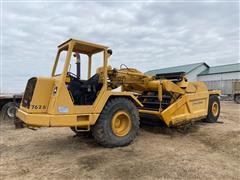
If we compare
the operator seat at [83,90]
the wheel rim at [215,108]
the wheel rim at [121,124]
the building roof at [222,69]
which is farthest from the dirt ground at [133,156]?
the building roof at [222,69]

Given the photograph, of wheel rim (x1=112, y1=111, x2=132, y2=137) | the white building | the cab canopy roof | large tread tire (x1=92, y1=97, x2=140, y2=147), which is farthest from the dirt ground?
the white building

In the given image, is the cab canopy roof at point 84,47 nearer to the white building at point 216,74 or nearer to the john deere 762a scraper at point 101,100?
the john deere 762a scraper at point 101,100

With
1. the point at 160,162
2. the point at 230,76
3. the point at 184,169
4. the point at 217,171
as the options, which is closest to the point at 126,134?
the point at 160,162

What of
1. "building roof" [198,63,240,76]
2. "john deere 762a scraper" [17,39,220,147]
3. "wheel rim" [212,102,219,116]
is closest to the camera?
"john deere 762a scraper" [17,39,220,147]

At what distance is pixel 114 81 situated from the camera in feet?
22.7

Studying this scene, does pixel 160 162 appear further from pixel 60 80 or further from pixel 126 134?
pixel 60 80

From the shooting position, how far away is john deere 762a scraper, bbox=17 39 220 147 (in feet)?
17.8

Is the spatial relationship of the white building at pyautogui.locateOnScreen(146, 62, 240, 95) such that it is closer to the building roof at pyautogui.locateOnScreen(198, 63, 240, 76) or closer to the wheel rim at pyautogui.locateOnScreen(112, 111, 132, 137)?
the building roof at pyautogui.locateOnScreen(198, 63, 240, 76)

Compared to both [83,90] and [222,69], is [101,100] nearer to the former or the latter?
[83,90]

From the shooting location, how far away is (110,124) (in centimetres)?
596

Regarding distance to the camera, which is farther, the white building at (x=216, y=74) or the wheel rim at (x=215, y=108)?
the white building at (x=216, y=74)

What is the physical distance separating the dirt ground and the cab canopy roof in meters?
2.25

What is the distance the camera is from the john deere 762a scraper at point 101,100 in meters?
5.44

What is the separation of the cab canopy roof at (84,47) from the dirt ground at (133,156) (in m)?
2.25
